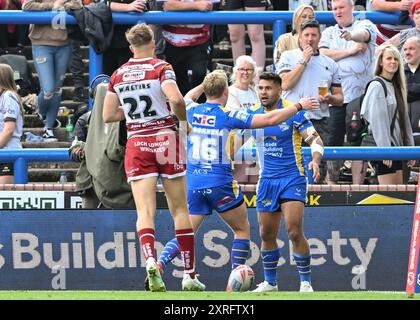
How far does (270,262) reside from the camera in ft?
40.5

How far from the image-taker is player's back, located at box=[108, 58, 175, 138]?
35.8ft

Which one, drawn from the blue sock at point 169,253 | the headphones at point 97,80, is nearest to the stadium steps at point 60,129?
the headphones at point 97,80

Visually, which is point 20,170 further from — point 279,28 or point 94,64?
point 279,28

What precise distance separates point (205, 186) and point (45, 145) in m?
3.40

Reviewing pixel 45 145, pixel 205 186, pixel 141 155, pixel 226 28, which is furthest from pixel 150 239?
pixel 226 28

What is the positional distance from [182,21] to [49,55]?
1.53 metres

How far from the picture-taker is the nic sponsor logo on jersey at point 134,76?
10.9 m

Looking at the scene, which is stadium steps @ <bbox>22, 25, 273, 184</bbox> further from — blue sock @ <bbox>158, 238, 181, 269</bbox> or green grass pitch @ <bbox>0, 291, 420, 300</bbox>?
green grass pitch @ <bbox>0, 291, 420, 300</bbox>

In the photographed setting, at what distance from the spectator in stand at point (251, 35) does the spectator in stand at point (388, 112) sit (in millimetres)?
1618

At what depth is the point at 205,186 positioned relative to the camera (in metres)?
12.2

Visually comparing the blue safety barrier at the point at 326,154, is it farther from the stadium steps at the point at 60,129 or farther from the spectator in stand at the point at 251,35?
the spectator in stand at the point at 251,35

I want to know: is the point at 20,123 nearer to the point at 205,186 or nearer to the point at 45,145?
the point at 45,145

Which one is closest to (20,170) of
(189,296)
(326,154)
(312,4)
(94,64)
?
(94,64)

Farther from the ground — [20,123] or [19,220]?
[20,123]
